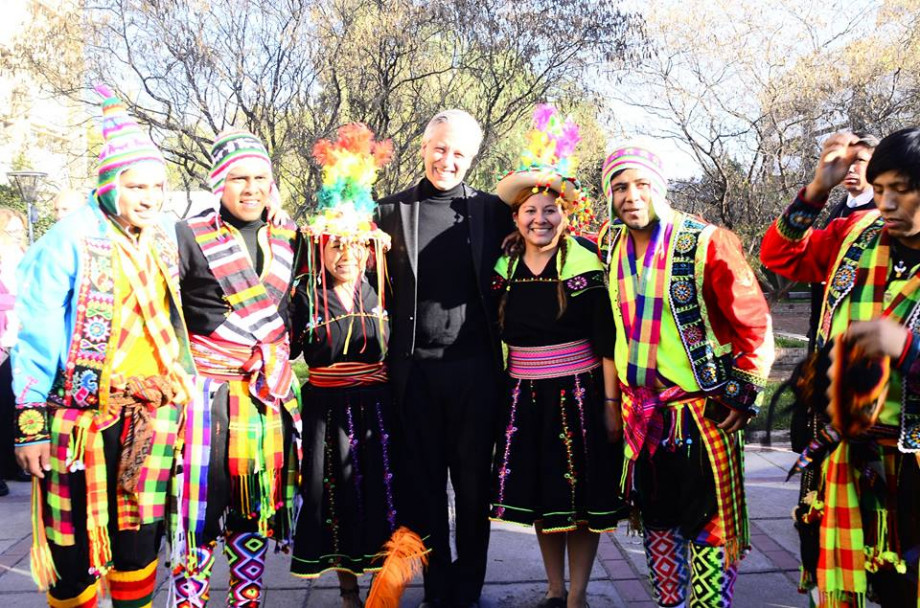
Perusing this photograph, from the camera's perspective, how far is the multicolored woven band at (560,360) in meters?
3.12

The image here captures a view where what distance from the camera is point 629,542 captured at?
13.7 feet

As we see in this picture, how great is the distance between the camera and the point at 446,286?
10.8 ft

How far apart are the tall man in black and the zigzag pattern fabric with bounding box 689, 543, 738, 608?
0.95 metres

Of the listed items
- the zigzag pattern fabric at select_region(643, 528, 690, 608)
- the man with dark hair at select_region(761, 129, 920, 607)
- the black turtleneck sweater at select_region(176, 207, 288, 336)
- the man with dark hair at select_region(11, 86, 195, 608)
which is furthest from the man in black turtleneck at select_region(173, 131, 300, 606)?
the man with dark hair at select_region(761, 129, 920, 607)

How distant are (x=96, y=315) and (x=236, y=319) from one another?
20.2 inches

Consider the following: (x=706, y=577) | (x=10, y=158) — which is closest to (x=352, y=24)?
(x=706, y=577)

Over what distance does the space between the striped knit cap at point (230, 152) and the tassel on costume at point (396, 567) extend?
1.64 meters

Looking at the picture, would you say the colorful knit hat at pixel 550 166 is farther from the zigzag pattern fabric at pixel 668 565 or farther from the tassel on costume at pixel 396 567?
the tassel on costume at pixel 396 567

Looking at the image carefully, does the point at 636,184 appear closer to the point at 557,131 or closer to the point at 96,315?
the point at 557,131

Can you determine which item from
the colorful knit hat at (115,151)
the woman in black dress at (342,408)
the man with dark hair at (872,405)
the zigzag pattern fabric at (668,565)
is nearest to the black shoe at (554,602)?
the zigzag pattern fabric at (668,565)

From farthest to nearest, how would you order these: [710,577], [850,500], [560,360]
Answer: [560,360]
[710,577]
[850,500]

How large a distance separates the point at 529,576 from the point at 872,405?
2153 mm

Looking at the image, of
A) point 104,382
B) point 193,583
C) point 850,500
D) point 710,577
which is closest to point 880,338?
point 850,500

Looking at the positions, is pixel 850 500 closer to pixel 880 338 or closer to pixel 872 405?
pixel 872 405
